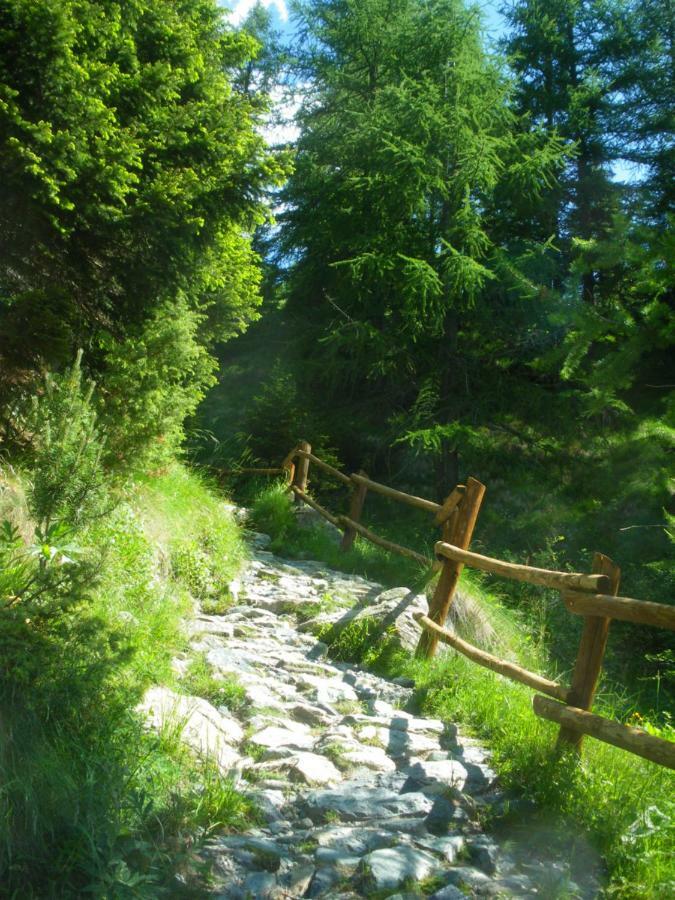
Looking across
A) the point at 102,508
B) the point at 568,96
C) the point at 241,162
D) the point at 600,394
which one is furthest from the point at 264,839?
the point at 568,96

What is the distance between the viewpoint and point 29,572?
477cm

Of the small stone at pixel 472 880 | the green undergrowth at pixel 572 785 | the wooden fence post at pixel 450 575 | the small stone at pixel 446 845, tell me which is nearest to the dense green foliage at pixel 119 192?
the wooden fence post at pixel 450 575

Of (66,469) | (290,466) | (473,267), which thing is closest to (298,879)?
(66,469)

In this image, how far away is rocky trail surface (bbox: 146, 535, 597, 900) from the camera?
10.6 ft

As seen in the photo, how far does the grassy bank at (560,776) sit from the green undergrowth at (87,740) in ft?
4.82

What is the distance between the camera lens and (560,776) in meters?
4.02

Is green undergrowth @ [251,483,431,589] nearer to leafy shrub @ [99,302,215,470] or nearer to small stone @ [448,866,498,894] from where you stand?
leafy shrub @ [99,302,215,470]

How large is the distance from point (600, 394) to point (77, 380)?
3617 millimetres

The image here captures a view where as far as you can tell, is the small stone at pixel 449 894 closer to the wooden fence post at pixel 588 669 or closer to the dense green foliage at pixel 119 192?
the wooden fence post at pixel 588 669

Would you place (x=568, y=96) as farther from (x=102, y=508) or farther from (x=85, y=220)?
(x=102, y=508)

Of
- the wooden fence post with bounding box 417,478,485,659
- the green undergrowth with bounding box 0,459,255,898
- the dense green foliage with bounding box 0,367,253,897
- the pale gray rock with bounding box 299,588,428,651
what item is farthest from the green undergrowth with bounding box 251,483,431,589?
the green undergrowth with bounding box 0,459,255,898

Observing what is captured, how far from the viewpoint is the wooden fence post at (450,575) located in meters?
6.47

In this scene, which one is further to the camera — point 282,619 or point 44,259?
point 282,619

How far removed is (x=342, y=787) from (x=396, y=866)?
91cm
